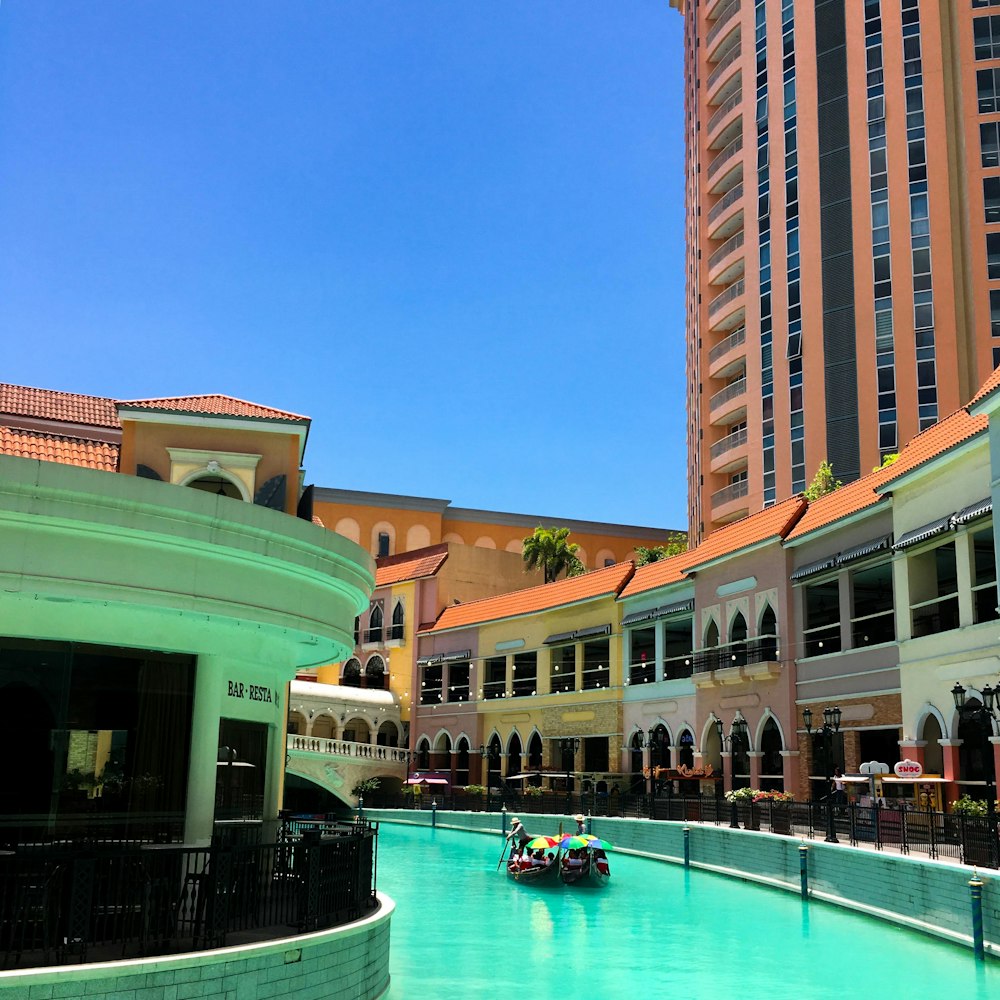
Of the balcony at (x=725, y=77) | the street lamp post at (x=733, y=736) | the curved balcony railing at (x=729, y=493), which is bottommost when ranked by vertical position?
the street lamp post at (x=733, y=736)

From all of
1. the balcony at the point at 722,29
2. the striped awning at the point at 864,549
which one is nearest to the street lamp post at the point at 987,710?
the striped awning at the point at 864,549

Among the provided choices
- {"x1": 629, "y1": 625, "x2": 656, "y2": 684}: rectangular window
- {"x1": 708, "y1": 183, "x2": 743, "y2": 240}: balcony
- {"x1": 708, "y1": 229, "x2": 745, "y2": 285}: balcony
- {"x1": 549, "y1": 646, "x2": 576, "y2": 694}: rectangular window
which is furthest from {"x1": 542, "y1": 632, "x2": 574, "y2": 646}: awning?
{"x1": 708, "y1": 183, "x2": 743, "y2": 240}: balcony

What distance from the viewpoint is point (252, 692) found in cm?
1752

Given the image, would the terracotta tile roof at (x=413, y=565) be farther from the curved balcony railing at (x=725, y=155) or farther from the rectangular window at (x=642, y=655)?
the curved balcony railing at (x=725, y=155)

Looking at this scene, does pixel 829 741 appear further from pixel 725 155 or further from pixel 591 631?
pixel 725 155

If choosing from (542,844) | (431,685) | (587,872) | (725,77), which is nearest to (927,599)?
(587,872)

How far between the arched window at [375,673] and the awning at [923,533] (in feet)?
135

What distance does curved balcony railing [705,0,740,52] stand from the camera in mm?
69188

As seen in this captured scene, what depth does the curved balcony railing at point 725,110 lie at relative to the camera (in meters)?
68.3

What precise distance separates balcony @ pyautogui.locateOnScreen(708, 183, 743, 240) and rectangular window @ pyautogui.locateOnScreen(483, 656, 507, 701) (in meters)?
28.3

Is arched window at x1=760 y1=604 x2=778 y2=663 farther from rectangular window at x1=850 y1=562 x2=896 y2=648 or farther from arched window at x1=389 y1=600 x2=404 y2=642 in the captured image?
arched window at x1=389 y1=600 x2=404 y2=642

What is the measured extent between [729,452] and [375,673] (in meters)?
24.0

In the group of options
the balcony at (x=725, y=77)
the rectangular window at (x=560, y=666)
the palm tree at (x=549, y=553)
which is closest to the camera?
the rectangular window at (x=560, y=666)

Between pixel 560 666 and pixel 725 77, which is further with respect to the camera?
pixel 725 77
